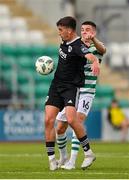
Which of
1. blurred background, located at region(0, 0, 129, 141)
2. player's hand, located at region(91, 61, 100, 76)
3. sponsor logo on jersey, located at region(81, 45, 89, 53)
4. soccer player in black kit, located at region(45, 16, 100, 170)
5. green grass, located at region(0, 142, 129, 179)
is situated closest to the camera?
green grass, located at region(0, 142, 129, 179)

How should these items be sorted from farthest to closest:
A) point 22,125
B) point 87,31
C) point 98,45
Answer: point 22,125 → point 87,31 → point 98,45

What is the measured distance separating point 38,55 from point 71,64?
16508 millimetres

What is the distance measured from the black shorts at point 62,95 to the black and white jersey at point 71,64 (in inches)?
3.0

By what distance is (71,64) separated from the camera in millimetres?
12992

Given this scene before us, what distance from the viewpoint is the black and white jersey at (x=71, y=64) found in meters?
12.9

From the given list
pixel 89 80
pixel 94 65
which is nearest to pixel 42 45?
pixel 89 80

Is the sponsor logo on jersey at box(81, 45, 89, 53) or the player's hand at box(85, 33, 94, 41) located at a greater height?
the player's hand at box(85, 33, 94, 41)

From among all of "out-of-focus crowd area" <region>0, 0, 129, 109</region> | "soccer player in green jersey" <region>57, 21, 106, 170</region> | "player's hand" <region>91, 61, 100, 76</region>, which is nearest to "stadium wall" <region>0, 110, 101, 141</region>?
"out-of-focus crowd area" <region>0, 0, 129, 109</region>

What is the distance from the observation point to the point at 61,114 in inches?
526

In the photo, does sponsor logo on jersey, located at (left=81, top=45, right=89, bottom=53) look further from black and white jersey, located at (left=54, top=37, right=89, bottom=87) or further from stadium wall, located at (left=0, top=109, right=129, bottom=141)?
stadium wall, located at (left=0, top=109, right=129, bottom=141)

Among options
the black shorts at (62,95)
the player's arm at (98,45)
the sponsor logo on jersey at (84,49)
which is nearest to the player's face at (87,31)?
the player's arm at (98,45)

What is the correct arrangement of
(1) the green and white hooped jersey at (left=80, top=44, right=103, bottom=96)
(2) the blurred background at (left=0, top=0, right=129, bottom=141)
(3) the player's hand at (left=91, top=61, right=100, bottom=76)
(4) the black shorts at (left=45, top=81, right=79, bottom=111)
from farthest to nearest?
(2) the blurred background at (left=0, top=0, right=129, bottom=141)
(1) the green and white hooped jersey at (left=80, top=44, right=103, bottom=96)
(4) the black shorts at (left=45, top=81, right=79, bottom=111)
(3) the player's hand at (left=91, top=61, right=100, bottom=76)

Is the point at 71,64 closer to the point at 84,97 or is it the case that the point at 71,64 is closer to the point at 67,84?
the point at 67,84

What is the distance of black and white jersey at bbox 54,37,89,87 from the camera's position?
1288 cm
